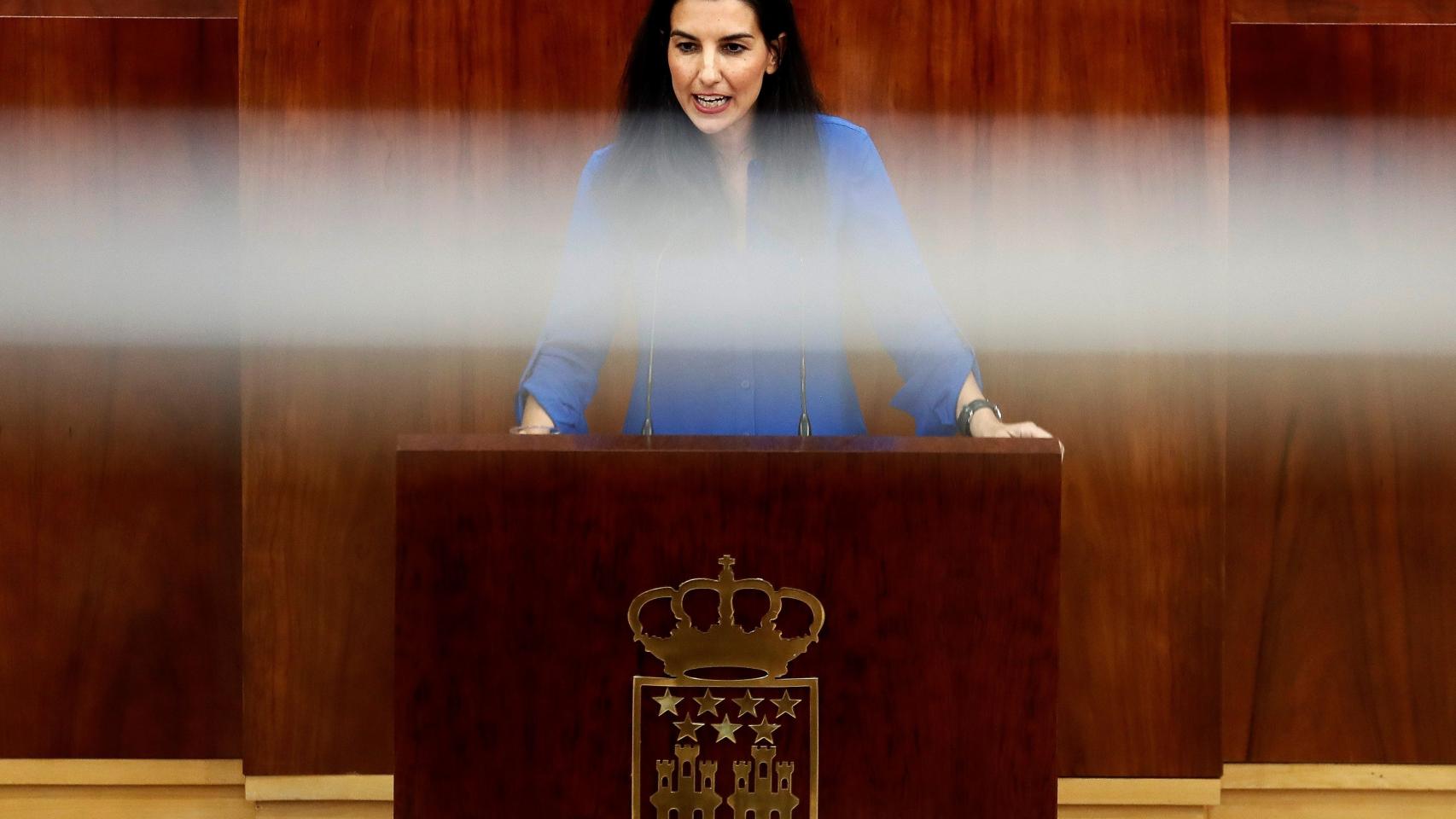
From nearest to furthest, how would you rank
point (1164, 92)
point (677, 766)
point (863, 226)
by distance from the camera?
1. point (677, 766)
2. point (863, 226)
3. point (1164, 92)

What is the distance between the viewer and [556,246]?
133 cm

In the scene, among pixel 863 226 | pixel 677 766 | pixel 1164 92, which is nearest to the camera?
pixel 677 766

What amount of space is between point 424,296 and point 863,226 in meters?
0.48

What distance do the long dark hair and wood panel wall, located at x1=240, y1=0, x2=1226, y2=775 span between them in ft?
0.81

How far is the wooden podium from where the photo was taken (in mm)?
758

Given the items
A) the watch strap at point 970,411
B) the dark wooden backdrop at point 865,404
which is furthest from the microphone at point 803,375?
the dark wooden backdrop at point 865,404

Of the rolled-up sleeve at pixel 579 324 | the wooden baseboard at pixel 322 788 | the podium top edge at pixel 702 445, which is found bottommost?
the wooden baseboard at pixel 322 788

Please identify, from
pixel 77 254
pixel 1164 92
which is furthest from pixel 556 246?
pixel 1164 92

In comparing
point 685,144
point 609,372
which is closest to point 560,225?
point 609,372

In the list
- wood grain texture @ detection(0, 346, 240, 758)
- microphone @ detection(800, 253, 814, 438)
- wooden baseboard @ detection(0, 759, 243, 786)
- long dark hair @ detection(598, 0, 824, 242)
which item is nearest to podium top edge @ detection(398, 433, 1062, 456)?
microphone @ detection(800, 253, 814, 438)

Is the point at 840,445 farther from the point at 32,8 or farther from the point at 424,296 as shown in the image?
the point at 32,8

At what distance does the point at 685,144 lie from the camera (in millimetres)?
1080

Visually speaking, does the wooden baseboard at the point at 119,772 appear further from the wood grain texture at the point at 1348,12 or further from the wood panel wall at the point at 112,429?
the wood grain texture at the point at 1348,12

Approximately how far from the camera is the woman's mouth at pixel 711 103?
3.43ft
